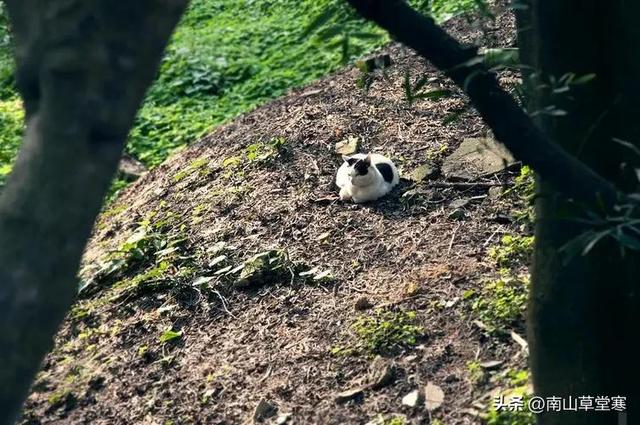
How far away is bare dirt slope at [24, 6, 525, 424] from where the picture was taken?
4.47m

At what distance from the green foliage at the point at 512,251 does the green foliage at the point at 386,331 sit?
0.56 metres

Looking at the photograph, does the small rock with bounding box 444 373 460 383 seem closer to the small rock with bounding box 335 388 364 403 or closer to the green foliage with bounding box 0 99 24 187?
the small rock with bounding box 335 388 364 403

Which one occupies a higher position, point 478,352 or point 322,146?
point 322,146

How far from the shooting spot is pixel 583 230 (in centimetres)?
321

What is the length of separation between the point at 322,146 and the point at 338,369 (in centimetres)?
248

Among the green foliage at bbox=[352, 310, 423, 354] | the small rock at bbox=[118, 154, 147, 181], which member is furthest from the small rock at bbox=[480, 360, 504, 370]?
the small rock at bbox=[118, 154, 147, 181]

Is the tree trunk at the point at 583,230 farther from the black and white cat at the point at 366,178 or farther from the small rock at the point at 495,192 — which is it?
the black and white cat at the point at 366,178

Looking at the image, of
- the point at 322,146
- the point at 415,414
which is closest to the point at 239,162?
the point at 322,146

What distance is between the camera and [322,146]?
6727mm

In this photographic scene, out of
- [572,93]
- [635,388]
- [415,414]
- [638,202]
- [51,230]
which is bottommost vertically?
[415,414]

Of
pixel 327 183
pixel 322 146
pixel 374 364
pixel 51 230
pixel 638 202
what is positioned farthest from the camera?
pixel 322 146

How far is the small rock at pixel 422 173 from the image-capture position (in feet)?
19.5

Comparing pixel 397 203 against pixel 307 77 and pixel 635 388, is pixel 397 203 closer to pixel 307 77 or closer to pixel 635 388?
pixel 635 388

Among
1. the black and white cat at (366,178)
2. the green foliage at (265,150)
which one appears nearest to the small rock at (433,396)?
the black and white cat at (366,178)
